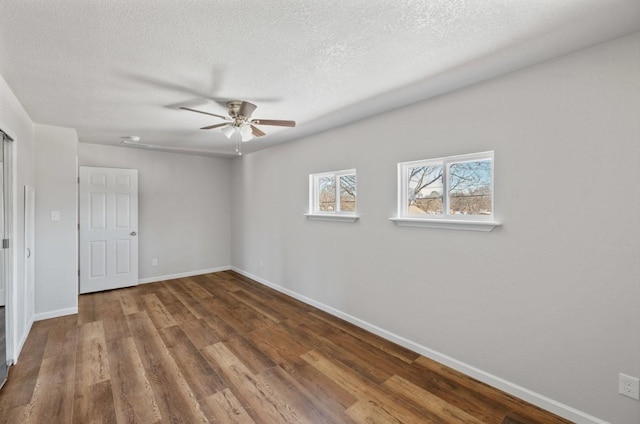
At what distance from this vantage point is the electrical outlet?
166cm

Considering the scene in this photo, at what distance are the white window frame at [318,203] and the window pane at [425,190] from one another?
687 mm

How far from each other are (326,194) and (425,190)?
1.50m

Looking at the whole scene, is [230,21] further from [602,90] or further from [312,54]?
[602,90]

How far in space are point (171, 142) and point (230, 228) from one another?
2.20 meters

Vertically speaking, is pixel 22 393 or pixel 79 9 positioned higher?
pixel 79 9

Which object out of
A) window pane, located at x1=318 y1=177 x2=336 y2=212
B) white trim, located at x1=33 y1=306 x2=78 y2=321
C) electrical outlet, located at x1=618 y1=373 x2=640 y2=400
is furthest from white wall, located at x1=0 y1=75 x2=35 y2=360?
electrical outlet, located at x1=618 y1=373 x2=640 y2=400

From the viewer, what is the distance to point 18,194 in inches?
106

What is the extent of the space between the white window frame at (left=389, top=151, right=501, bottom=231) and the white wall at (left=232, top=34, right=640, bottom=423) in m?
0.06

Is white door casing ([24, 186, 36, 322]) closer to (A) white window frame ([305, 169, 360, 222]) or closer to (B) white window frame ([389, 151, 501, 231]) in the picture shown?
(A) white window frame ([305, 169, 360, 222])

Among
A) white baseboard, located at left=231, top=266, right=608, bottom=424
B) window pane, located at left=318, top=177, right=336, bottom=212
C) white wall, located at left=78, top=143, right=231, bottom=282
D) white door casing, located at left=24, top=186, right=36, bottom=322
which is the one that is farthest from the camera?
white wall, located at left=78, top=143, right=231, bottom=282

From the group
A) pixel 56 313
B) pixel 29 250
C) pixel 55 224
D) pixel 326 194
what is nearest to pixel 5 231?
pixel 29 250

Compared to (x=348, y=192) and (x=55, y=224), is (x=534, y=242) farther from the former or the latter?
(x=55, y=224)

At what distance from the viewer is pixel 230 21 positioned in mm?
1545

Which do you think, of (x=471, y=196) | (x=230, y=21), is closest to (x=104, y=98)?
(x=230, y=21)
